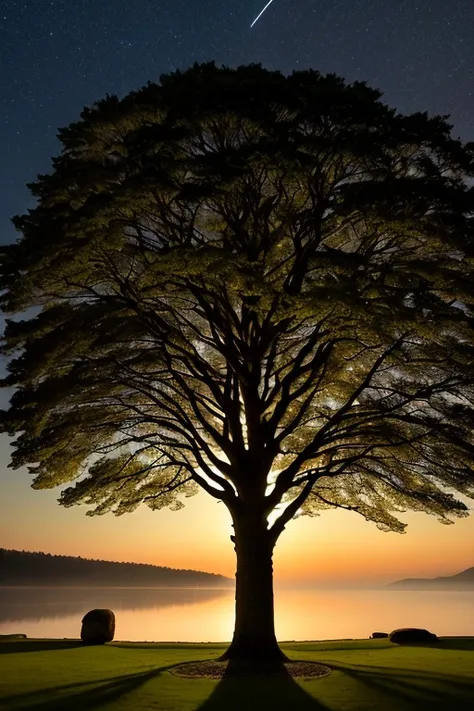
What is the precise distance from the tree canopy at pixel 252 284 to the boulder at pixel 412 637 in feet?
19.2

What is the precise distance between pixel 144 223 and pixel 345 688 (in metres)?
10.8

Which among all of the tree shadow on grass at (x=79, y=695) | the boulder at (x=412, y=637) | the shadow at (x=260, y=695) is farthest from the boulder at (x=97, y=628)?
the shadow at (x=260, y=695)

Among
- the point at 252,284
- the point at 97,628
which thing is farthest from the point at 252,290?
the point at 97,628

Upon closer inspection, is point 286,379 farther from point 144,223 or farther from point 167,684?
point 167,684

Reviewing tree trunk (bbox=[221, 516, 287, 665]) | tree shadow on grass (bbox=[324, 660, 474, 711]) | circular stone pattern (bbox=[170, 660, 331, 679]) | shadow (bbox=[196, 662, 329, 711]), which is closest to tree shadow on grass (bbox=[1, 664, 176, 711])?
circular stone pattern (bbox=[170, 660, 331, 679])

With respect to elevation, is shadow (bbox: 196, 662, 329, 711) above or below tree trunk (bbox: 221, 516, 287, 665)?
below

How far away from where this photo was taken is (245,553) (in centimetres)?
1633

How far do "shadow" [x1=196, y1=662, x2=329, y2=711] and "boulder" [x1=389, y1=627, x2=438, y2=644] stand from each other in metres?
10.6

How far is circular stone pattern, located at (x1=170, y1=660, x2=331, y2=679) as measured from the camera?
13.8 m

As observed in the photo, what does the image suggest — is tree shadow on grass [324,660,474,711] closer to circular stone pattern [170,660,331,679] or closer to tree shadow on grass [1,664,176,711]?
circular stone pattern [170,660,331,679]

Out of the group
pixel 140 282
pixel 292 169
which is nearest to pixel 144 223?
pixel 140 282

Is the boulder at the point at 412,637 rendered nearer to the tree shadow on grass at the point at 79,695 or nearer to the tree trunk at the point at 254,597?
the tree trunk at the point at 254,597

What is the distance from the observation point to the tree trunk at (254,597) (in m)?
15.4

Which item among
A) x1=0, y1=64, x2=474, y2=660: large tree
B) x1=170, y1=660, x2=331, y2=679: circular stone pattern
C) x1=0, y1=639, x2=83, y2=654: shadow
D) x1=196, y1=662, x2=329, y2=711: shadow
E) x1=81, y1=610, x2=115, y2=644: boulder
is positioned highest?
x1=0, y1=64, x2=474, y2=660: large tree
